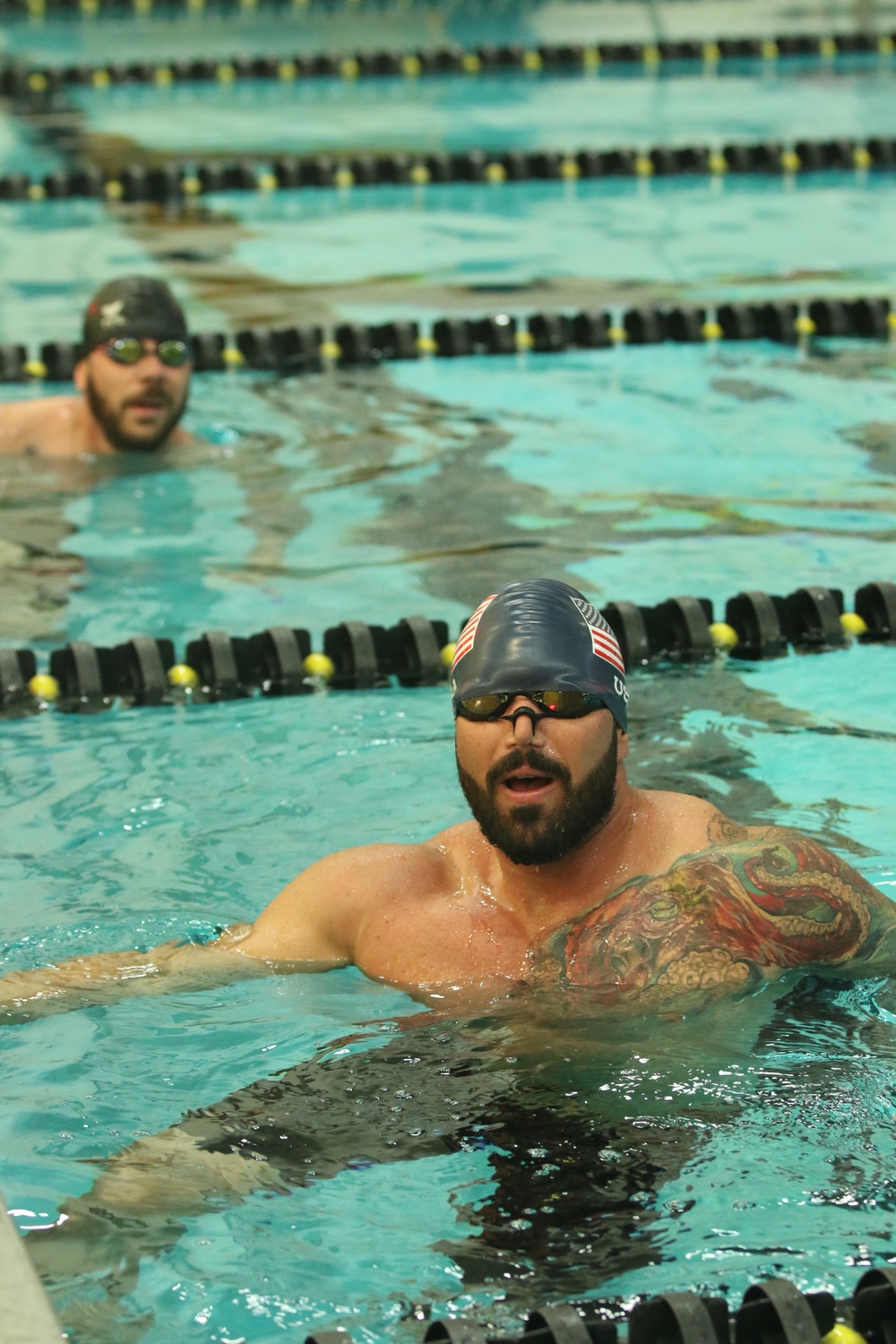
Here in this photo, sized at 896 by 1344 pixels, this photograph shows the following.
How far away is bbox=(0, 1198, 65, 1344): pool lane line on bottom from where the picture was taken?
7.79 ft

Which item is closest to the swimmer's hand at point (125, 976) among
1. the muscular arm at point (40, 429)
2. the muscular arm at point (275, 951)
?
the muscular arm at point (275, 951)

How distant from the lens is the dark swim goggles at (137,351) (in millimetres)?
7145

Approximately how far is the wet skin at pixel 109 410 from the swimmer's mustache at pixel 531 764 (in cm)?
413

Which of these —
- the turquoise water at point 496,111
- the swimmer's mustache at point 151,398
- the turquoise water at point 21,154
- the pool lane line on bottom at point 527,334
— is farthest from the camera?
the turquoise water at point 496,111

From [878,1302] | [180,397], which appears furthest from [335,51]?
[878,1302]

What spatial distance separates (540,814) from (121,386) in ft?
13.9

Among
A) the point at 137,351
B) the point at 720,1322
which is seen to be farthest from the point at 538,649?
the point at 137,351

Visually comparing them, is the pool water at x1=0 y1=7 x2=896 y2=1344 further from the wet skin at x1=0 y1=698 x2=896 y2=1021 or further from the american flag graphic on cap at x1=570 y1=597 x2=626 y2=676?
the american flag graphic on cap at x1=570 y1=597 x2=626 y2=676

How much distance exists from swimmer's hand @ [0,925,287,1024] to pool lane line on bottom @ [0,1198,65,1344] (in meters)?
1.09

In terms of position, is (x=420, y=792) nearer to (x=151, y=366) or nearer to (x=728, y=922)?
(x=728, y=922)

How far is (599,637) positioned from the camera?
3689 millimetres

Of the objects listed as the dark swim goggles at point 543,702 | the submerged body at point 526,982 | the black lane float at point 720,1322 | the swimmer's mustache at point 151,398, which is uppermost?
the swimmer's mustache at point 151,398

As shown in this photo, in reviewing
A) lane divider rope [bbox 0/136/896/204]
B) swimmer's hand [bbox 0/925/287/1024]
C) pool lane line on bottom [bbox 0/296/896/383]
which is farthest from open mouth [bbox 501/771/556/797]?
lane divider rope [bbox 0/136/896/204]

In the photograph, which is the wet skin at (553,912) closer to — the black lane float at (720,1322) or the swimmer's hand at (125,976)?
the swimmer's hand at (125,976)
